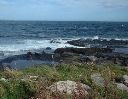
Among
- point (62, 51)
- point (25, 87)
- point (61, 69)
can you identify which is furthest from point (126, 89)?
point (62, 51)

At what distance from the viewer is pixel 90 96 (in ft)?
23.9

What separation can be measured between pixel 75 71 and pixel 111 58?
937 inches

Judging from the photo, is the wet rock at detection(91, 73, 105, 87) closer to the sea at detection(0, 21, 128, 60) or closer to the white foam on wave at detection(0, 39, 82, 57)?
the sea at detection(0, 21, 128, 60)

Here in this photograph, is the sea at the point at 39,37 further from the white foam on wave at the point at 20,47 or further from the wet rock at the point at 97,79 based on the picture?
the wet rock at the point at 97,79

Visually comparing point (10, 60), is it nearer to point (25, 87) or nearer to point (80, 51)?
point (80, 51)

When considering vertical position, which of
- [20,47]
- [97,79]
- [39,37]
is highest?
[97,79]

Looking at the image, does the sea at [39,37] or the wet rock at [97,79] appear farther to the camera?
the sea at [39,37]

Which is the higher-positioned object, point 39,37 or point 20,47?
point 20,47

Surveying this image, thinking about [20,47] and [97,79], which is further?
[20,47]

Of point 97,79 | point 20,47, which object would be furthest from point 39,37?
point 97,79

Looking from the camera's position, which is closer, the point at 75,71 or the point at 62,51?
the point at 75,71

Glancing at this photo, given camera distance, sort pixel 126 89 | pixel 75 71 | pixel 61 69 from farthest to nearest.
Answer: pixel 61 69 → pixel 75 71 → pixel 126 89

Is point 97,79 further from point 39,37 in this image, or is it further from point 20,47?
point 39,37

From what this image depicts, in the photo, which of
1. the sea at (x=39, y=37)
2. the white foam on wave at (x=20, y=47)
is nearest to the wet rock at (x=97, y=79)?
the sea at (x=39, y=37)
